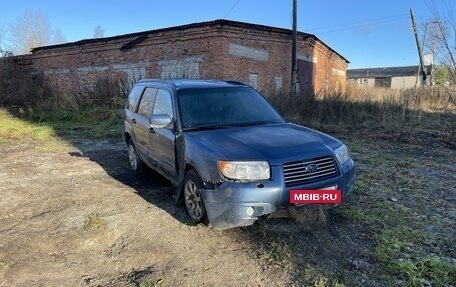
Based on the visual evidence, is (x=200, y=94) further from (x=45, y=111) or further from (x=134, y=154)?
(x=45, y=111)

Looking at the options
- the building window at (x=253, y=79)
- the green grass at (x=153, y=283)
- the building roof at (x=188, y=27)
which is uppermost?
the building roof at (x=188, y=27)

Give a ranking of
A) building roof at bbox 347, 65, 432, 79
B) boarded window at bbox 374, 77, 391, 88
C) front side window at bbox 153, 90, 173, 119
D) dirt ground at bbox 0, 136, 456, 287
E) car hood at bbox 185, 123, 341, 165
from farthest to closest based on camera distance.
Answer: building roof at bbox 347, 65, 432, 79, boarded window at bbox 374, 77, 391, 88, front side window at bbox 153, 90, 173, 119, car hood at bbox 185, 123, 341, 165, dirt ground at bbox 0, 136, 456, 287

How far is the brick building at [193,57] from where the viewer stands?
18.5 meters

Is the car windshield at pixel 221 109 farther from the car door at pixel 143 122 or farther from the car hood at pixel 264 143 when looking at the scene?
the car door at pixel 143 122

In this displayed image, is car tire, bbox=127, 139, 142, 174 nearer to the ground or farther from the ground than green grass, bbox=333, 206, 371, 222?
farther from the ground

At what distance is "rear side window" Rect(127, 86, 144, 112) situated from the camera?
6.48m

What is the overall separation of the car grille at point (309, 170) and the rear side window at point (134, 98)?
3530 mm

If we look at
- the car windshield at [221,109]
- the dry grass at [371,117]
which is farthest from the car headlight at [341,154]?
the dry grass at [371,117]

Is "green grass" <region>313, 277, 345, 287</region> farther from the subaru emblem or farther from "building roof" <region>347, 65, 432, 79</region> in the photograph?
"building roof" <region>347, 65, 432, 79</region>

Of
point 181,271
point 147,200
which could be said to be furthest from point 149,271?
point 147,200

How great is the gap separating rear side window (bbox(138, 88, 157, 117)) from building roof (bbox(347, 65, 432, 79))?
71.3 metres

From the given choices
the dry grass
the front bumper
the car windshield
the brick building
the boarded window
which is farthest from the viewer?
the boarded window

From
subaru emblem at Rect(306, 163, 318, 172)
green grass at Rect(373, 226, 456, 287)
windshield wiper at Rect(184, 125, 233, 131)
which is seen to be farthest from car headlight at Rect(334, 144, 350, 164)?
windshield wiper at Rect(184, 125, 233, 131)

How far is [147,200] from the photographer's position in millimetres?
5305
